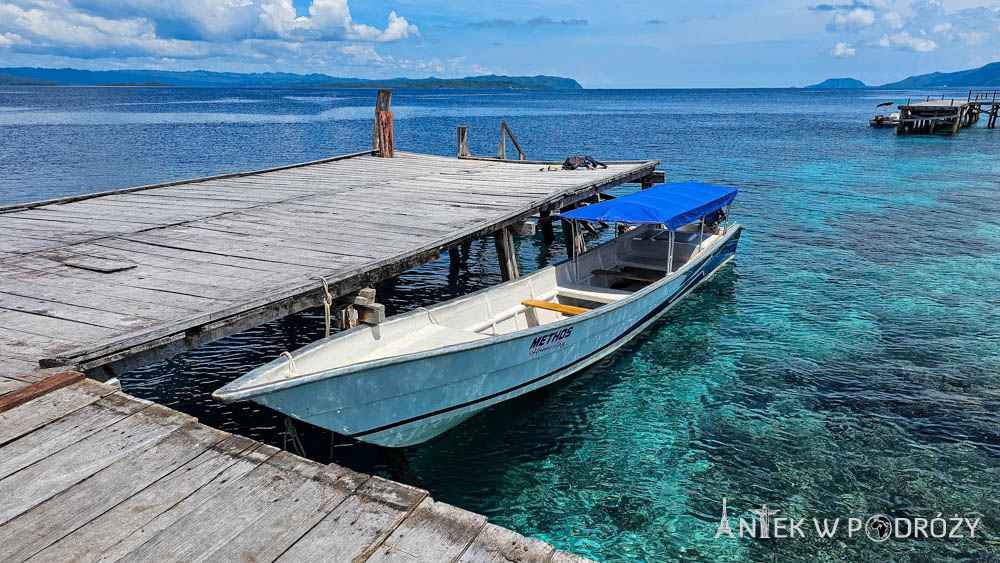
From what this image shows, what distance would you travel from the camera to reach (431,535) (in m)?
4.17

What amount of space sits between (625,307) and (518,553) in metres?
7.67

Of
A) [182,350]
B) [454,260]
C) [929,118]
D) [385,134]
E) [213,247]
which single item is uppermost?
[929,118]

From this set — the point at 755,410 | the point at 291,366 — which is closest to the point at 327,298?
the point at 291,366

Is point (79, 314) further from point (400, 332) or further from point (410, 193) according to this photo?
point (410, 193)

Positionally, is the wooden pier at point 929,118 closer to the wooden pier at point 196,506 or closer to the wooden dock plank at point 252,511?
the wooden pier at point 196,506

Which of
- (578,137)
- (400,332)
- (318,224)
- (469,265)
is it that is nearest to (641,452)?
(400,332)

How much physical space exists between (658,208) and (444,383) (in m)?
6.65

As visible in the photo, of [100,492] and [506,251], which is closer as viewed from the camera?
[100,492]

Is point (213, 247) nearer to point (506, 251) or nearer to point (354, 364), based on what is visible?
point (354, 364)

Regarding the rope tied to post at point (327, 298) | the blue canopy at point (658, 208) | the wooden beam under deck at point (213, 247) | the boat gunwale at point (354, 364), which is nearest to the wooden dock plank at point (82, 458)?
the boat gunwale at point (354, 364)

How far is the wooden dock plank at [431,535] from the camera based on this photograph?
3996mm

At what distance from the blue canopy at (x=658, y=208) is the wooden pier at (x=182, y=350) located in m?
1.51

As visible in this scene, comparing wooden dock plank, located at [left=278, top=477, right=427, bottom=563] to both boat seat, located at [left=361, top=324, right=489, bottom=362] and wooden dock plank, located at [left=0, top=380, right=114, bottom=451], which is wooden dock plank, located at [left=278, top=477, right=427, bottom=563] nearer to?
wooden dock plank, located at [left=0, top=380, right=114, bottom=451]

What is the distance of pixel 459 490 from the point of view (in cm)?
833
